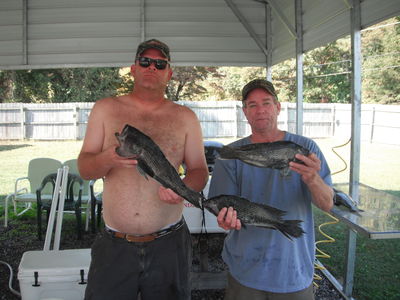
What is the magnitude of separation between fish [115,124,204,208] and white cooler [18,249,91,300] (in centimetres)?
187

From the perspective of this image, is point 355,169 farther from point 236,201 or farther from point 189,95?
point 189,95

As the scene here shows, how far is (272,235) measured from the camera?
2.32 meters

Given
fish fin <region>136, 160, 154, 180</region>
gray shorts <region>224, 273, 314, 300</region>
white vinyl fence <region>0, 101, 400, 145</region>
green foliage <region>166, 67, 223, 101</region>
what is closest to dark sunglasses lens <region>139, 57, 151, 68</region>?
fish fin <region>136, 160, 154, 180</region>

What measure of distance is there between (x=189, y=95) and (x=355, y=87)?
22141mm

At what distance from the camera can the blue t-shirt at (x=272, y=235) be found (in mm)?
2271

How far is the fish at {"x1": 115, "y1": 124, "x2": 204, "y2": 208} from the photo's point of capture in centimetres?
210

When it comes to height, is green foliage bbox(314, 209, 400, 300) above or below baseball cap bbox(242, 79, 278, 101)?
below

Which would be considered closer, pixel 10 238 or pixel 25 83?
pixel 10 238

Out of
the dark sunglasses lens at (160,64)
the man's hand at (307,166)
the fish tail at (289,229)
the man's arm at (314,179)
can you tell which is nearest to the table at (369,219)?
the man's arm at (314,179)

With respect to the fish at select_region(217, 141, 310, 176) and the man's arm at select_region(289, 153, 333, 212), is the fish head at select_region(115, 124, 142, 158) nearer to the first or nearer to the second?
the fish at select_region(217, 141, 310, 176)

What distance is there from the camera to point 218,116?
64.1 ft

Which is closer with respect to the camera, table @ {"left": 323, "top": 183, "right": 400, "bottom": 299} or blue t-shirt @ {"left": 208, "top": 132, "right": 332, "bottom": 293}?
blue t-shirt @ {"left": 208, "top": 132, "right": 332, "bottom": 293}

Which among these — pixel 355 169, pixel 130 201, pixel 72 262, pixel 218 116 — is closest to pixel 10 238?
pixel 72 262

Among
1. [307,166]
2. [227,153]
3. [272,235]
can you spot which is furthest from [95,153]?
[307,166]
